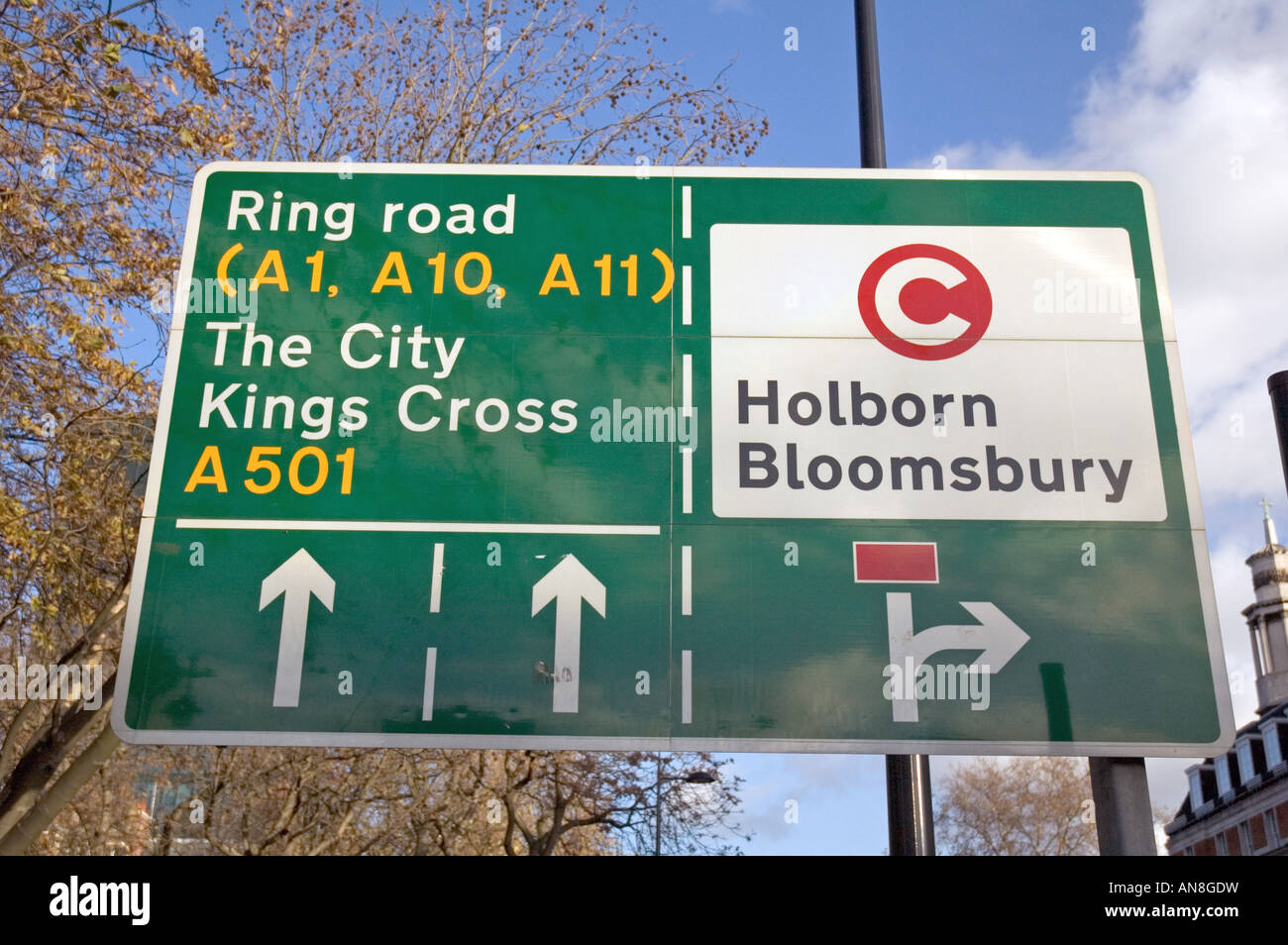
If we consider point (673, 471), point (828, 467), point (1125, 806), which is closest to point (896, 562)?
point (828, 467)

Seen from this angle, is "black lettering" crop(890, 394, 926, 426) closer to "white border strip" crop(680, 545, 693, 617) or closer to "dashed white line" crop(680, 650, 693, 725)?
"white border strip" crop(680, 545, 693, 617)

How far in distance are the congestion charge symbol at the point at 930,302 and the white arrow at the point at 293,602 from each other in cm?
257

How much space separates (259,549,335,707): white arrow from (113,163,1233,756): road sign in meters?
0.01

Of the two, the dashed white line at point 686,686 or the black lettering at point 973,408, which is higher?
the black lettering at point 973,408

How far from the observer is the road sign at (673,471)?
15.8 ft

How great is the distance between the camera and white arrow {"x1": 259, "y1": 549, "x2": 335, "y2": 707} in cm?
483

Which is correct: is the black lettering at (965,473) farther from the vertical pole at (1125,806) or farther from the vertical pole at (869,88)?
the vertical pole at (869,88)

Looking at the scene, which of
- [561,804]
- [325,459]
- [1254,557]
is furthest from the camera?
[1254,557]

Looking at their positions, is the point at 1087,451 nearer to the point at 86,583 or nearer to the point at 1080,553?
the point at 1080,553

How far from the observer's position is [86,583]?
10773 millimetres

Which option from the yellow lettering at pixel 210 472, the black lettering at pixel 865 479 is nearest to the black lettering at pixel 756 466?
the black lettering at pixel 865 479

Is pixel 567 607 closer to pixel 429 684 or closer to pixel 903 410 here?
pixel 429 684
